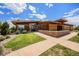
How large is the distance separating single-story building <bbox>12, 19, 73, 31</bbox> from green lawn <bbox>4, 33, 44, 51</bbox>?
0.35ft

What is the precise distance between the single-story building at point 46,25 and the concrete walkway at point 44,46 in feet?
0.30

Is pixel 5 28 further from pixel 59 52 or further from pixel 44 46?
pixel 59 52

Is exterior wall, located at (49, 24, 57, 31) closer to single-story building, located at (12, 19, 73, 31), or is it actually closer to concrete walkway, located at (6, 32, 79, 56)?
single-story building, located at (12, 19, 73, 31)

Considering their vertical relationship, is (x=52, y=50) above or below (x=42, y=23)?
below

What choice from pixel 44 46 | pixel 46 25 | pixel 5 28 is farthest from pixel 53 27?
Answer: pixel 5 28

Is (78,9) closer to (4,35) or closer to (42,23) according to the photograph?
(42,23)

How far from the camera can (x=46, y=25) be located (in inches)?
83.1

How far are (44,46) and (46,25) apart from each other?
278 mm

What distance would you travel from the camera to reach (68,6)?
203 cm

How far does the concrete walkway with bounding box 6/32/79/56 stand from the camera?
6.56ft

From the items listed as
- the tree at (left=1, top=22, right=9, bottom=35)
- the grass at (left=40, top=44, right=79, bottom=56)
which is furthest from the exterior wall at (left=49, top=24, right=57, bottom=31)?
the tree at (left=1, top=22, right=9, bottom=35)

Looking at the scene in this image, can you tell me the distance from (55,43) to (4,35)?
66cm

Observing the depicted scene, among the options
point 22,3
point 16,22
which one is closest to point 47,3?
point 22,3

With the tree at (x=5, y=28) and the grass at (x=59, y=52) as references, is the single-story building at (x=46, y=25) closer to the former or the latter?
the tree at (x=5, y=28)
